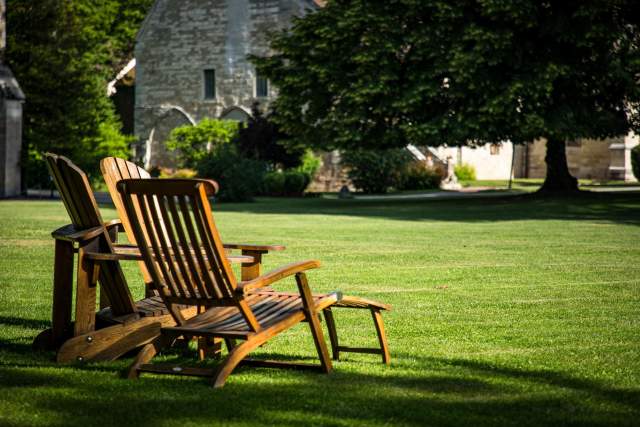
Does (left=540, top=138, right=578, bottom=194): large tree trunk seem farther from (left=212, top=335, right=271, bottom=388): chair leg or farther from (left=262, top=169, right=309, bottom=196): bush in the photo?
(left=212, top=335, right=271, bottom=388): chair leg

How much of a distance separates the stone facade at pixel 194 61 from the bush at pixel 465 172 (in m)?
10.5

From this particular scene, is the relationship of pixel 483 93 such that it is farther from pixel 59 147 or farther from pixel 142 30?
pixel 142 30

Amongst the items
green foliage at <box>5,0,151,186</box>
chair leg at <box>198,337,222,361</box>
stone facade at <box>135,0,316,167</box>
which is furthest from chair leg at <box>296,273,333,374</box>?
stone facade at <box>135,0,316,167</box>

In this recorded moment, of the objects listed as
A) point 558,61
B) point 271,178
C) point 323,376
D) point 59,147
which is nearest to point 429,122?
point 558,61

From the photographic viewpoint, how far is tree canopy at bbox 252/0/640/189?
28.2m

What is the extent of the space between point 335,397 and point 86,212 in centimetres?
214

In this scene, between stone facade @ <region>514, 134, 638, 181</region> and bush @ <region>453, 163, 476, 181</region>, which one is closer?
bush @ <region>453, 163, 476, 181</region>

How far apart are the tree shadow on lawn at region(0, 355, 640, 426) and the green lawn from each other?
0.04ft

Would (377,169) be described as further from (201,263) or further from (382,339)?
(201,263)

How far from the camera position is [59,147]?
38.8 meters

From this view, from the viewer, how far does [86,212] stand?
662 centimetres

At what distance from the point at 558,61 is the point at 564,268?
17.0 m

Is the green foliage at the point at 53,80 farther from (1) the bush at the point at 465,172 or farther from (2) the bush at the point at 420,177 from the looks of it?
(1) the bush at the point at 465,172

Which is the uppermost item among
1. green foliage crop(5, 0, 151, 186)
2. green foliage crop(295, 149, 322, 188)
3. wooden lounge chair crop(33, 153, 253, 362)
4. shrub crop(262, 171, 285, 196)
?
green foliage crop(5, 0, 151, 186)
